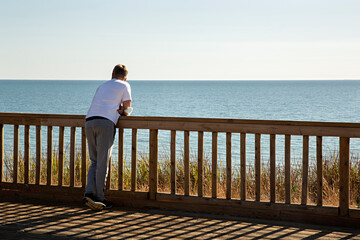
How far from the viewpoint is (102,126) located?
4.80 metres

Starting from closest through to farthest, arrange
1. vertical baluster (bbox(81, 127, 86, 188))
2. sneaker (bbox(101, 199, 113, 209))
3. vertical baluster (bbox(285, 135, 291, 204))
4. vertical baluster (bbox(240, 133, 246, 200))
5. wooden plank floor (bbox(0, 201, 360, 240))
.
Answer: wooden plank floor (bbox(0, 201, 360, 240)), vertical baluster (bbox(285, 135, 291, 204)), vertical baluster (bbox(240, 133, 246, 200)), sneaker (bbox(101, 199, 113, 209)), vertical baluster (bbox(81, 127, 86, 188))

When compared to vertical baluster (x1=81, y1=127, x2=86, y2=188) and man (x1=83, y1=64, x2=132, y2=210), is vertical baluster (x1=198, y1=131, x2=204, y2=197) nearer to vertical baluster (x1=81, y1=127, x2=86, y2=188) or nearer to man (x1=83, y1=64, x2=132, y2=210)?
man (x1=83, y1=64, x2=132, y2=210)

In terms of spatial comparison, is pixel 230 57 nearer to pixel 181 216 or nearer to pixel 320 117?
pixel 320 117

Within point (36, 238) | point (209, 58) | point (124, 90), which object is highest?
point (209, 58)

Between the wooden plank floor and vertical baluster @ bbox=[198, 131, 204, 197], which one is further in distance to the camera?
vertical baluster @ bbox=[198, 131, 204, 197]

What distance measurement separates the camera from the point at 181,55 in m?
59.4

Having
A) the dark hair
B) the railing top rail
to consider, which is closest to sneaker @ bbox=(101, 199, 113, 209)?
the railing top rail

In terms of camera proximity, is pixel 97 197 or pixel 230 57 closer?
pixel 97 197

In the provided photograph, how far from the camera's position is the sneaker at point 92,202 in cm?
482

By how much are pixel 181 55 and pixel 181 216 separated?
55.4 metres

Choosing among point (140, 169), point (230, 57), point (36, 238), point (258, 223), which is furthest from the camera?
point (230, 57)

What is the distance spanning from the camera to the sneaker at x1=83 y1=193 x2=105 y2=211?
482 centimetres

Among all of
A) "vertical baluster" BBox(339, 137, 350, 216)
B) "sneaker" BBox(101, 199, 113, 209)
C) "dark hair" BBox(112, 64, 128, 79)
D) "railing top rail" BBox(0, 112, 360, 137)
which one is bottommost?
"sneaker" BBox(101, 199, 113, 209)

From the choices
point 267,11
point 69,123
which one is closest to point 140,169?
point 69,123
